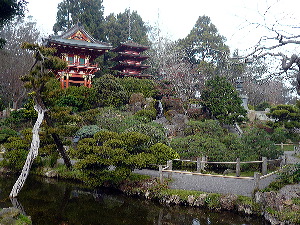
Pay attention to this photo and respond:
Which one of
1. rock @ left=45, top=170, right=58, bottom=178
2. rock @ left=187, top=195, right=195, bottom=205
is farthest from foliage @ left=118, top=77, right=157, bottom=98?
rock @ left=187, top=195, right=195, bottom=205

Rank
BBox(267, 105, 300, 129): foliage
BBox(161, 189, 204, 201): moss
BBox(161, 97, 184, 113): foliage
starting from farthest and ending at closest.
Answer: BBox(161, 97, 184, 113): foliage
BBox(267, 105, 300, 129): foliage
BBox(161, 189, 204, 201): moss

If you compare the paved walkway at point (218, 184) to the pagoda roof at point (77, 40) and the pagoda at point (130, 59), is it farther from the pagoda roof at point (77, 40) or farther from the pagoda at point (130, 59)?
the pagoda at point (130, 59)

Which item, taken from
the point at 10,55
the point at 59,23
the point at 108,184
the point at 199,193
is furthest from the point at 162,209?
the point at 59,23

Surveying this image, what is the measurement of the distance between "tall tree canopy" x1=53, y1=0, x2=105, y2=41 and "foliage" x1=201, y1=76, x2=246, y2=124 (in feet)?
60.0

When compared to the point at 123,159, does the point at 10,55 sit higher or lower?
higher

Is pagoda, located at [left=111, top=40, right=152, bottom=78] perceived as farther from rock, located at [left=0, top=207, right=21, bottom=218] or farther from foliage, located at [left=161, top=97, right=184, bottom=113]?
rock, located at [left=0, top=207, right=21, bottom=218]

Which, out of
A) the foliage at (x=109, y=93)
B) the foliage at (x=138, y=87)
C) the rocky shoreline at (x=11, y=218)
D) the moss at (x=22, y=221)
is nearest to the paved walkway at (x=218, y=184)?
the moss at (x=22, y=221)

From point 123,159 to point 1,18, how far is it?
6.25m

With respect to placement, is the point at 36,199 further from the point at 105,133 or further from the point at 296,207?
the point at 296,207

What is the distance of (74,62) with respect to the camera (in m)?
23.3

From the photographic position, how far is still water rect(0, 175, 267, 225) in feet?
25.0

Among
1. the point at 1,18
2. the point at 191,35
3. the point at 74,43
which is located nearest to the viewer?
the point at 1,18

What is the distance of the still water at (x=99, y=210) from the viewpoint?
→ 763 cm

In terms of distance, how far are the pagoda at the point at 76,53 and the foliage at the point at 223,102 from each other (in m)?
9.82
